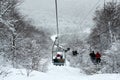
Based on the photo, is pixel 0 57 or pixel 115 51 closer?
pixel 115 51

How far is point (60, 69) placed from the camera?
2989 cm

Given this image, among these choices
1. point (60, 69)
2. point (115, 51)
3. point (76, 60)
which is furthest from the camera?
point (76, 60)

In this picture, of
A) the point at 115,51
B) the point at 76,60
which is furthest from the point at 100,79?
the point at 76,60

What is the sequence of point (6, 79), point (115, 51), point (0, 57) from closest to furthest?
point (6, 79) < point (115, 51) < point (0, 57)

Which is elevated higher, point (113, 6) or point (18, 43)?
point (113, 6)

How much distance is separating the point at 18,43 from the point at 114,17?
1389 centimetres

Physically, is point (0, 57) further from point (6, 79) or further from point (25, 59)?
point (6, 79)

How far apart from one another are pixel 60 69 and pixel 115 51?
10.0 meters

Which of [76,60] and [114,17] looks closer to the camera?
[114,17]

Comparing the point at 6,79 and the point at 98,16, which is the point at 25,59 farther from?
the point at 6,79

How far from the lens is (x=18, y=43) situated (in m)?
33.8

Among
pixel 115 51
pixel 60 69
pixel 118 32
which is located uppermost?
pixel 118 32

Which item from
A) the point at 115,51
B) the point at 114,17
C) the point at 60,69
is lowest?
the point at 60,69

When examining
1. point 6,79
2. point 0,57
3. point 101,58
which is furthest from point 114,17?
point 6,79
